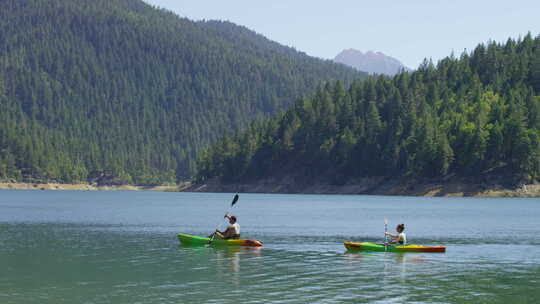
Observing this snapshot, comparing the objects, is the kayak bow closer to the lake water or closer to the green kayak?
the lake water

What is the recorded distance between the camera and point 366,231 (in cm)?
8725

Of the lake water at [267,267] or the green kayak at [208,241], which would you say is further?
the green kayak at [208,241]

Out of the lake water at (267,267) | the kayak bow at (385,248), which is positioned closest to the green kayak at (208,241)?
the lake water at (267,267)

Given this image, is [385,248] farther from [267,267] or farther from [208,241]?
[208,241]

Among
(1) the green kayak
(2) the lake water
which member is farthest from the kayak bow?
(1) the green kayak

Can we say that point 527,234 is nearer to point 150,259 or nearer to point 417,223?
point 417,223

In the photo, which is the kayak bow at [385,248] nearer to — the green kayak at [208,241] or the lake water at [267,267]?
the lake water at [267,267]

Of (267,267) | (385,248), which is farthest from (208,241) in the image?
(385,248)

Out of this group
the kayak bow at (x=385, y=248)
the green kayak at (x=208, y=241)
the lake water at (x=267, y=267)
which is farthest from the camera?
the green kayak at (x=208, y=241)

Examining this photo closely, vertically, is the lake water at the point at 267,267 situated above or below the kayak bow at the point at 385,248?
below

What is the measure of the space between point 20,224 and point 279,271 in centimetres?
5281

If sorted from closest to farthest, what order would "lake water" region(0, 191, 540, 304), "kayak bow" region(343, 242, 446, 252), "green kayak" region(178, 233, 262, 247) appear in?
1. "lake water" region(0, 191, 540, 304)
2. "kayak bow" region(343, 242, 446, 252)
3. "green kayak" region(178, 233, 262, 247)

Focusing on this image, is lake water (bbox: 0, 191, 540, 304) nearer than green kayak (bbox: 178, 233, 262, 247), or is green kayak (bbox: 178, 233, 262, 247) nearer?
lake water (bbox: 0, 191, 540, 304)

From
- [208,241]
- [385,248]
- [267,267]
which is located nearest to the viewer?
[267,267]
